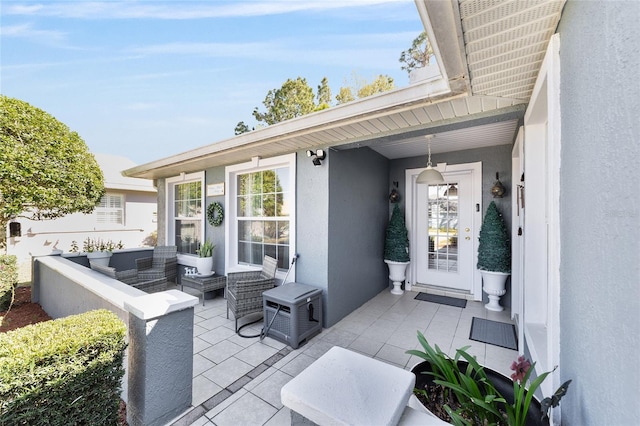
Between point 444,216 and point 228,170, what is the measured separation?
440cm

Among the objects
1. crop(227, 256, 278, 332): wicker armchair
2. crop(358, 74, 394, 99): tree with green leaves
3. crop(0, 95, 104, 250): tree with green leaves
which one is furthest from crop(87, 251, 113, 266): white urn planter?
crop(358, 74, 394, 99): tree with green leaves

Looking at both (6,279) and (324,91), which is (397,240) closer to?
(6,279)

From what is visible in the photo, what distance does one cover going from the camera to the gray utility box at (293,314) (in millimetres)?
3111

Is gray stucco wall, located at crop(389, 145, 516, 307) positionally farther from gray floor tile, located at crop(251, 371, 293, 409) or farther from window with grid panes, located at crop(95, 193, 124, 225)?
window with grid panes, located at crop(95, 193, 124, 225)

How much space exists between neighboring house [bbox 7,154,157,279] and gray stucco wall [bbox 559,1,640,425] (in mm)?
10809

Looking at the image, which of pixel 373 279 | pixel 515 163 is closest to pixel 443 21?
pixel 515 163

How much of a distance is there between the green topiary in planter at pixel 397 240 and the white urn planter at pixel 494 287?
52.5 inches

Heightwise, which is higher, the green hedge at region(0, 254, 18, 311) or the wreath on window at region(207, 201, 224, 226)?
the wreath on window at region(207, 201, 224, 226)

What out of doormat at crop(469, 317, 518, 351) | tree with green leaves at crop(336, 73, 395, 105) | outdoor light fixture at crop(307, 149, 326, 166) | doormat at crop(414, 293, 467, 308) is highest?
tree with green leaves at crop(336, 73, 395, 105)

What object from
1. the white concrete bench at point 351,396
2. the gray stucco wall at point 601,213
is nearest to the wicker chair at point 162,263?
the white concrete bench at point 351,396

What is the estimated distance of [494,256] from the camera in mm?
4105

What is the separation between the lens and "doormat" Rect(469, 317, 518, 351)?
318 centimetres

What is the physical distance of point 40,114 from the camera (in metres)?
4.40

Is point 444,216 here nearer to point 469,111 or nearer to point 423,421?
point 469,111
